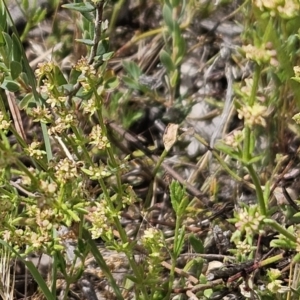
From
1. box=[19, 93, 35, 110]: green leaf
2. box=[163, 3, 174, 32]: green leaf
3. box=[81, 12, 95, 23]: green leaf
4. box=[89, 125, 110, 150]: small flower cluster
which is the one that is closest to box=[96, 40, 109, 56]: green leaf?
box=[81, 12, 95, 23]: green leaf

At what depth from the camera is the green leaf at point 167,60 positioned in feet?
6.52

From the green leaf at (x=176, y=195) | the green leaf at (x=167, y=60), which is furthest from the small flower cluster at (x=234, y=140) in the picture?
the green leaf at (x=167, y=60)

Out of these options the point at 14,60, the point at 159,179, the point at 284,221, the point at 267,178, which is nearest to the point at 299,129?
the point at 267,178

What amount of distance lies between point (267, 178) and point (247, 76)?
1.30 feet

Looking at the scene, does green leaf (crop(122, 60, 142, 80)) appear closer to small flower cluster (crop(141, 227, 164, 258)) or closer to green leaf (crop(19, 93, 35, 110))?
green leaf (crop(19, 93, 35, 110))

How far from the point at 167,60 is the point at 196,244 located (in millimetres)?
651

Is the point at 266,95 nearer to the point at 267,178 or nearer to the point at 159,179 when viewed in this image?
the point at 267,178

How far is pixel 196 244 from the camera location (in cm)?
160

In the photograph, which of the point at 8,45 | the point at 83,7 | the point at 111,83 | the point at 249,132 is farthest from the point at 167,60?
the point at 249,132

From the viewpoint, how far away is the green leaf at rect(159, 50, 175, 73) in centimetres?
199

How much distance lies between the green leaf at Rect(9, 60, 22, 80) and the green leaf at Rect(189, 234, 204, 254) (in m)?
0.56

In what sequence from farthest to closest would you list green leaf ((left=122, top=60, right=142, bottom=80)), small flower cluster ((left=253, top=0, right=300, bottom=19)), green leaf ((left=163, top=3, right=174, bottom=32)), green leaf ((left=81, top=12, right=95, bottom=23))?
green leaf ((left=122, top=60, right=142, bottom=80)) < green leaf ((left=163, top=3, right=174, bottom=32)) < green leaf ((left=81, top=12, right=95, bottom=23)) < small flower cluster ((left=253, top=0, right=300, bottom=19))

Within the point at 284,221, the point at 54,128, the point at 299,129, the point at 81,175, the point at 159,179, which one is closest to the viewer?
the point at 54,128

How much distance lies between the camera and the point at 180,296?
61.7 inches
